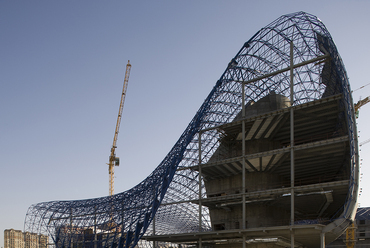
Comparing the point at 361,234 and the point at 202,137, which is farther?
the point at 361,234

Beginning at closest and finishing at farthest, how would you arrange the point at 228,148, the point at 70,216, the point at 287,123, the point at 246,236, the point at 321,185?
1. the point at 321,185
2. the point at 246,236
3. the point at 287,123
4. the point at 228,148
5. the point at 70,216

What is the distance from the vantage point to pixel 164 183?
40125mm

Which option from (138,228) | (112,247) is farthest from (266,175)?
(112,247)

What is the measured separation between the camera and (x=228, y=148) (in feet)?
149

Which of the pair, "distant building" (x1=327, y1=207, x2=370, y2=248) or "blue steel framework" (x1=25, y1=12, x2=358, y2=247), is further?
"distant building" (x1=327, y1=207, x2=370, y2=248)

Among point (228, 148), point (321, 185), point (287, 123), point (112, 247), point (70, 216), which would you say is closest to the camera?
point (321, 185)

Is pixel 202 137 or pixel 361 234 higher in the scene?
pixel 202 137

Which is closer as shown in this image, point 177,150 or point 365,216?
point 177,150

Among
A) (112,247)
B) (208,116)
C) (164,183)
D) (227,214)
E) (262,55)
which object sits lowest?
(112,247)

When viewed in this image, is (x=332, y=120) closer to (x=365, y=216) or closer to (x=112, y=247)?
(x=112, y=247)

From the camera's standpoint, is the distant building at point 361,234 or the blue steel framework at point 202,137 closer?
the blue steel framework at point 202,137

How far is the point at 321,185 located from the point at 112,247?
24.3m

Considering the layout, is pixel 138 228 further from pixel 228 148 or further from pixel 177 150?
pixel 228 148

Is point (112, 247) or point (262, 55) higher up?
point (262, 55)
